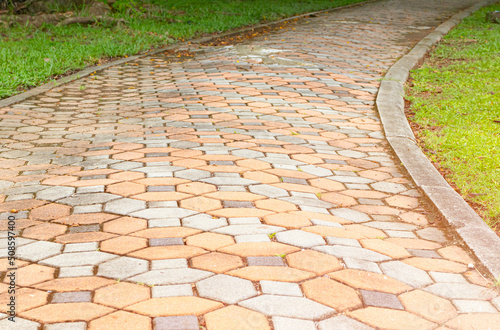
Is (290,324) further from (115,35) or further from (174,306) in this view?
(115,35)

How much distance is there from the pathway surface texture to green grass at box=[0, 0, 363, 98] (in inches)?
40.5

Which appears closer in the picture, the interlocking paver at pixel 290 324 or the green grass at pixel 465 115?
the interlocking paver at pixel 290 324

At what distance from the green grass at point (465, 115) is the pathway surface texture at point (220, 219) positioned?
0.40 meters

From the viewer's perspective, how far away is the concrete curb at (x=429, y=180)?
276 centimetres

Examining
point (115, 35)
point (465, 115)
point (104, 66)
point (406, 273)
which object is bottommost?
point (406, 273)

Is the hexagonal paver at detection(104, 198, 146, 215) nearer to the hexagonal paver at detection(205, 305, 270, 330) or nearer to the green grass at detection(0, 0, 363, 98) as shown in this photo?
the hexagonal paver at detection(205, 305, 270, 330)

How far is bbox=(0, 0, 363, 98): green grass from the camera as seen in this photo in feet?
22.5

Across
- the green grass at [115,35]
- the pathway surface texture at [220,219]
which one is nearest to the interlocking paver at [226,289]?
the pathway surface texture at [220,219]

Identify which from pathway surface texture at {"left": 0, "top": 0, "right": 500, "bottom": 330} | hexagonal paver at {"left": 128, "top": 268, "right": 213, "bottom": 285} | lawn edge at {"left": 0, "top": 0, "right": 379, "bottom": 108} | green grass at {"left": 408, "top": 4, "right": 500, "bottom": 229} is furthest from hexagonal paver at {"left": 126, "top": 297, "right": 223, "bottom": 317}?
lawn edge at {"left": 0, "top": 0, "right": 379, "bottom": 108}

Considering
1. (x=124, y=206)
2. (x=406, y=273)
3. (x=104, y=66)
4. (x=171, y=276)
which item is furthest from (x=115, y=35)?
(x=406, y=273)

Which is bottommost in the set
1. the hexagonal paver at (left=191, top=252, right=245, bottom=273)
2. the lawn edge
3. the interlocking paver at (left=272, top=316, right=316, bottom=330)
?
the interlocking paver at (left=272, top=316, right=316, bottom=330)

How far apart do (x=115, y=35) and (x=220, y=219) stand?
7.23 meters

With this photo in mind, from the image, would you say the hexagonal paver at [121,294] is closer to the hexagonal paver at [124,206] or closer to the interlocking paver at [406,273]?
the hexagonal paver at [124,206]

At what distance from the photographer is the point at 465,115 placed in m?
5.22
